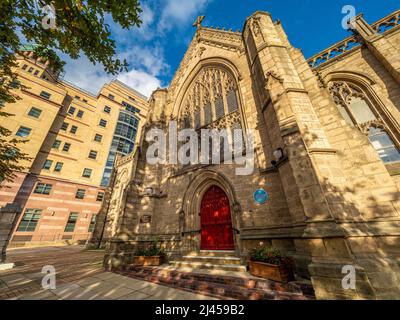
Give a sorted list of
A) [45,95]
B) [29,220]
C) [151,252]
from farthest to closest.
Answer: [45,95] → [29,220] → [151,252]

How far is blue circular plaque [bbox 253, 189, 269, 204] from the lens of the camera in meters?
6.26

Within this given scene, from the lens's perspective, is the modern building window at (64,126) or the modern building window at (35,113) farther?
the modern building window at (64,126)

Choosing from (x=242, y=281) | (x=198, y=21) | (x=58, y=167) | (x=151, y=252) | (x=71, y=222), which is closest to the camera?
(x=242, y=281)

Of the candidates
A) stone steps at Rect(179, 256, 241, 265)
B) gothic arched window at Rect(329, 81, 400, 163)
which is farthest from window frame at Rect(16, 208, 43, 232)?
gothic arched window at Rect(329, 81, 400, 163)

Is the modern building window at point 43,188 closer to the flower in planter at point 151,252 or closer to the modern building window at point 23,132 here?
the modern building window at point 23,132

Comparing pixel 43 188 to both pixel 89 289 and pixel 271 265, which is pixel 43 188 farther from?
pixel 271 265

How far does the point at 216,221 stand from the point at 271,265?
3.62 m

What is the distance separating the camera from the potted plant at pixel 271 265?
4254 millimetres

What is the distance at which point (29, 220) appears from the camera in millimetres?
19719

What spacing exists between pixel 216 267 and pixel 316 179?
190 inches

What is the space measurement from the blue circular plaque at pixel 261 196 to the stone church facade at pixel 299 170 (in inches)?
7.2

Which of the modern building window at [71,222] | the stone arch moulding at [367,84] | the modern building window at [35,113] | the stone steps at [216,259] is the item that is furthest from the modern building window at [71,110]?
the stone arch moulding at [367,84]

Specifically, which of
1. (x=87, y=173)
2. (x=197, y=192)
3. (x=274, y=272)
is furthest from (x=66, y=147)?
(x=274, y=272)
